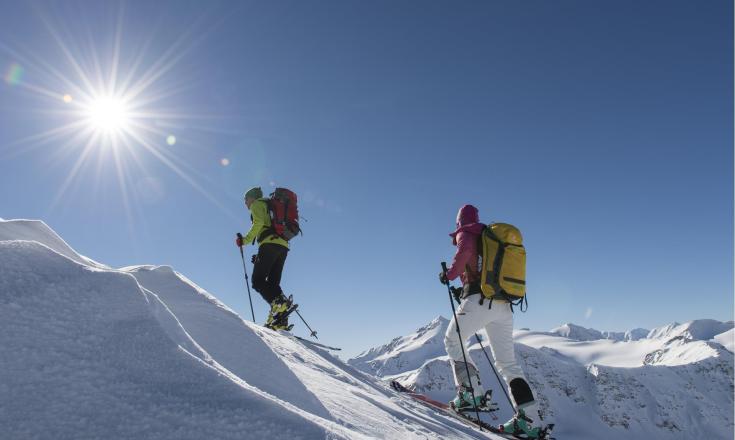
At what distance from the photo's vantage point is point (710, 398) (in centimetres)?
17550

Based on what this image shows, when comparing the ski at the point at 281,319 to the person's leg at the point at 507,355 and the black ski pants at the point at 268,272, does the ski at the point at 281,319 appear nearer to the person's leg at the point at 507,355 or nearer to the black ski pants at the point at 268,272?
the black ski pants at the point at 268,272

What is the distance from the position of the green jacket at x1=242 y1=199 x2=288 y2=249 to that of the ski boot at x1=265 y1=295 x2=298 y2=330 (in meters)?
1.30

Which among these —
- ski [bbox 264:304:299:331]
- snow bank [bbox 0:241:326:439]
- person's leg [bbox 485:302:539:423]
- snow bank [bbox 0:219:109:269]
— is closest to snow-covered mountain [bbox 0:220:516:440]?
snow bank [bbox 0:241:326:439]

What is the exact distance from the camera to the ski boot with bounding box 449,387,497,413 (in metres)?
6.80

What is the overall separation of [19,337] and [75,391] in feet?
1.54

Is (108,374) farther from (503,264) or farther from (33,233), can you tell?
(503,264)

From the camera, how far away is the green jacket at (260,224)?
31.4ft

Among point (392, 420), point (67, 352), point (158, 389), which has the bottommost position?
point (392, 420)

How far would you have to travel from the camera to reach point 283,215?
9.70 meters

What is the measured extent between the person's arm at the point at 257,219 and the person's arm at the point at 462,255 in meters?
4.86

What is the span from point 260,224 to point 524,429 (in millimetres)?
6712

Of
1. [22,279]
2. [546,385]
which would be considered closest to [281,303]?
[22,279]

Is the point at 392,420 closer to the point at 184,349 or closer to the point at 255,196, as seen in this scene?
the point at 184,349

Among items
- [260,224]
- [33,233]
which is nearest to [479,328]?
[260,224]
